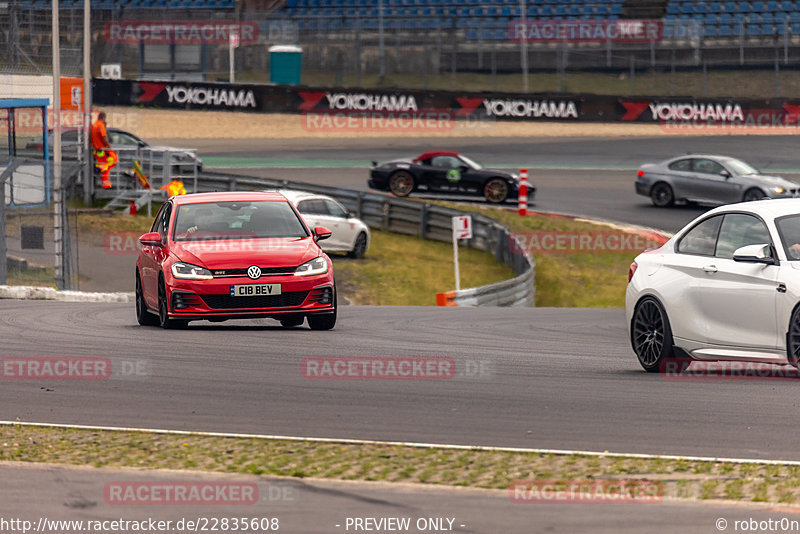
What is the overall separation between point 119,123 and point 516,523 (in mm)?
A: 45089

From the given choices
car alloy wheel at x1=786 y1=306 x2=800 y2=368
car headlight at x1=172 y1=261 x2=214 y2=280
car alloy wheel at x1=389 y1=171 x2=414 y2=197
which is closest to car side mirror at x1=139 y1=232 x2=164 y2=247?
car headlight at x1=172 y1=261 x2=214 y2=280

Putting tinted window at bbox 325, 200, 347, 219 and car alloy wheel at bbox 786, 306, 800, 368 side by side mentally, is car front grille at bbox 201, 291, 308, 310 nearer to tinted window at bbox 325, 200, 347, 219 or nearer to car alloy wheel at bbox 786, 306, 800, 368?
car alloy wheel at bbox 786, 306, 800, 368

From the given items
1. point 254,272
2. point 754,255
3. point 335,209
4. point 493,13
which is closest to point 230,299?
point 254,272

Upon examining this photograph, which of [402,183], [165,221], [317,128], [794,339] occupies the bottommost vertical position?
[794,339]

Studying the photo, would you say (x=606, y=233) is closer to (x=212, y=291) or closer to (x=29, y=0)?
(x=212, y=291)

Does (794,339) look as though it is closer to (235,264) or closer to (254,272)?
(254,272)

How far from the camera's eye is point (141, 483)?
6191 millimetres

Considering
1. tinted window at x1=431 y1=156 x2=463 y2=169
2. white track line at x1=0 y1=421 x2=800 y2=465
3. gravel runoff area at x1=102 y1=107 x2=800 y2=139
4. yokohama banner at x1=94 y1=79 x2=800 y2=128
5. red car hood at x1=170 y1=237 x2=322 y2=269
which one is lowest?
white track line at x1=0 y1=421 x2=800 y2=465

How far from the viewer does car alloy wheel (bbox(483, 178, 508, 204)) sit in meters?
33.7

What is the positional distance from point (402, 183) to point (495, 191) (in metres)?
2.59

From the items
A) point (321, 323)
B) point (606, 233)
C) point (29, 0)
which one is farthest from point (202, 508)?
point (29, 0)

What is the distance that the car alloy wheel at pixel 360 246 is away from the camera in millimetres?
27469

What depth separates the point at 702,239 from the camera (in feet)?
32.3

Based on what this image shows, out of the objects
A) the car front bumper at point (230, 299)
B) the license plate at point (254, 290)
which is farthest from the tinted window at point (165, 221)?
the license plate at point (254, 290)
